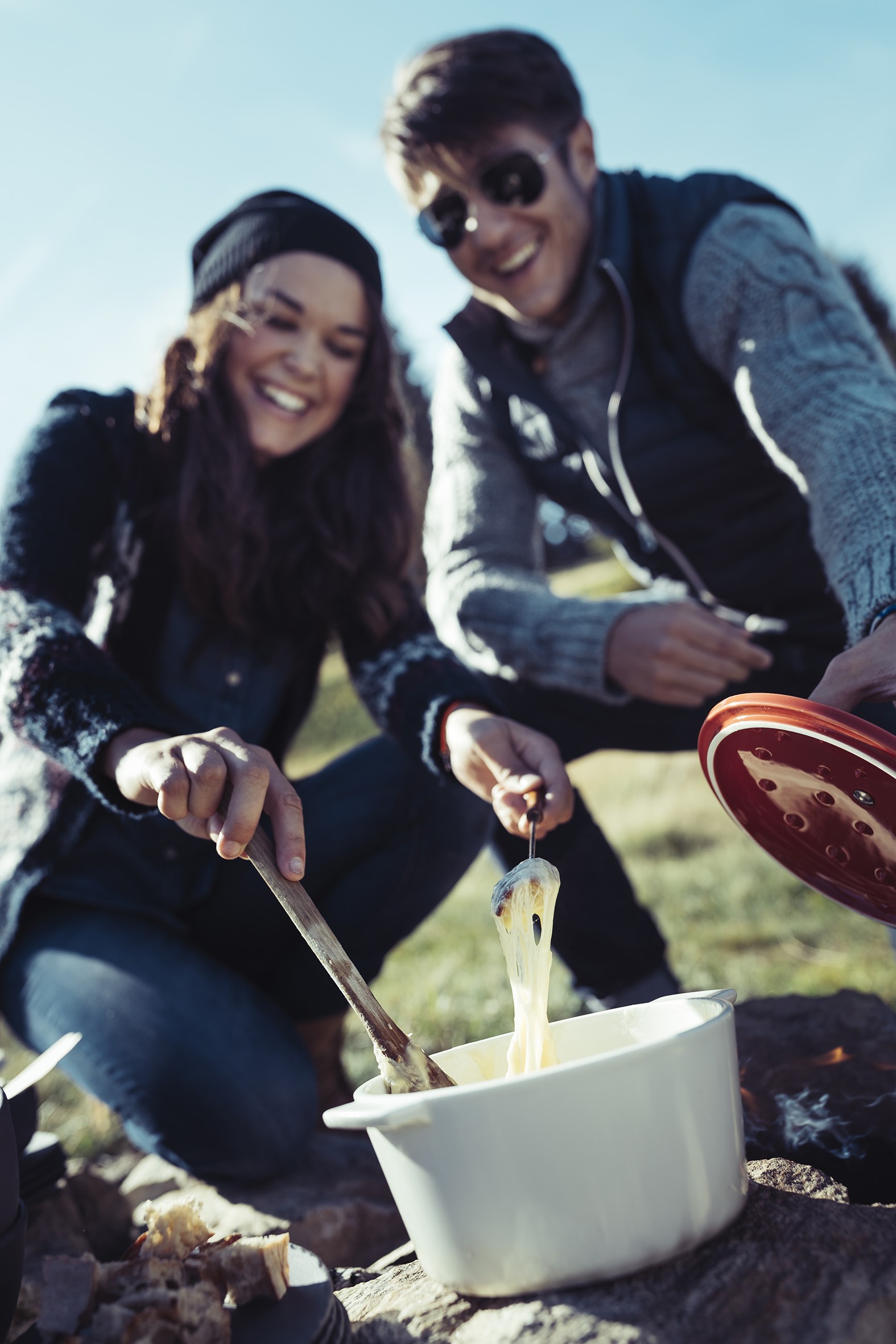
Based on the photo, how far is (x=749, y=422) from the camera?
1996 mm

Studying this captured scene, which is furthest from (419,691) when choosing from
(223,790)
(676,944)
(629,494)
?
(676,944)

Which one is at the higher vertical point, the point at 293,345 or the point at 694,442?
the point at 293,345

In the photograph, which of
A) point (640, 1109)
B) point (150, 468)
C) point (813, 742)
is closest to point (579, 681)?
point (150, 468)

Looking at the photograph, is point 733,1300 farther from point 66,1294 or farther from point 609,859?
point 609,859

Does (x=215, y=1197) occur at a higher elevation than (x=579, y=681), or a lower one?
lower

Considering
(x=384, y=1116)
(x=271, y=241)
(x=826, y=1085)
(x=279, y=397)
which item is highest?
(x=271, y=241)

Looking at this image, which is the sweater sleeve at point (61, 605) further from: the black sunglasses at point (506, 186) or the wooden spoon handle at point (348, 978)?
the black sunglasses at point (506, 186)

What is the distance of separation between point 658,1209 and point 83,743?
2.97ft

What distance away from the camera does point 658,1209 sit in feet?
3.00

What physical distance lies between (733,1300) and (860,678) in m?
0.59

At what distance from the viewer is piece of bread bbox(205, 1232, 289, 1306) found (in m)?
0.96

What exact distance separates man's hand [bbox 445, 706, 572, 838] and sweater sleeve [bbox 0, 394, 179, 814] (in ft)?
1.57

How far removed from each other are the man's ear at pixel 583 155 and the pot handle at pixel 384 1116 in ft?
6.26

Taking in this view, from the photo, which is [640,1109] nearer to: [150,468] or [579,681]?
[579,681]
